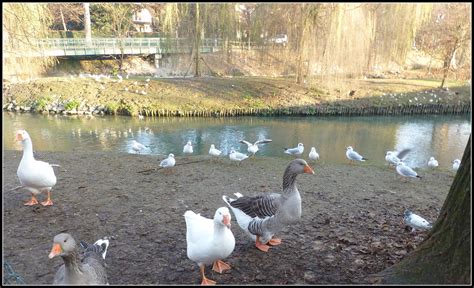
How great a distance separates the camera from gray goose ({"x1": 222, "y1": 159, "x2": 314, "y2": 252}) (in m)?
4.04

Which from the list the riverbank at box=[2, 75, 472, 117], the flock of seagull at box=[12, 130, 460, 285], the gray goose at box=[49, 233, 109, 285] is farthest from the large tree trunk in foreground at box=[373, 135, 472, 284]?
the riverbank at box=[2, 75, 472, 117]

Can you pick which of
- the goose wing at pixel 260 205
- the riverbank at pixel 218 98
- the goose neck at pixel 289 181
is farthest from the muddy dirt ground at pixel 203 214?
the riverbank at pixel 218 98

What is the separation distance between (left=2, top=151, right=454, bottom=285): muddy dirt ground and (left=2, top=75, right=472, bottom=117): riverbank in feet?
42.6

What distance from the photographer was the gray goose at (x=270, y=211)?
4.04 meters

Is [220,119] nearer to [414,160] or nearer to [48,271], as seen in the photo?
[414,160]

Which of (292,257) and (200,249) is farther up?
(200,249)

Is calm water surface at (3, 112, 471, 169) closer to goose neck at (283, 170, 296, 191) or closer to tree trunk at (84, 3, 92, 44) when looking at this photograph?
goose neck at (283, 170, 296, 191)

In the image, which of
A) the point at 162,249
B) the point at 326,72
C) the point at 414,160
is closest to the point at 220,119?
the point at 326,72

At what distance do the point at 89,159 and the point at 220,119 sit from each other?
12233 millimetres

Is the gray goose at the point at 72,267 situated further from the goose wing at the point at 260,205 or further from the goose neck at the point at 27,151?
the goose neck at the point at 27,151

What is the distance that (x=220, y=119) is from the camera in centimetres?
2053

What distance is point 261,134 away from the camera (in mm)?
16781

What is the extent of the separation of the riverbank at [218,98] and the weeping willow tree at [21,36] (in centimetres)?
912

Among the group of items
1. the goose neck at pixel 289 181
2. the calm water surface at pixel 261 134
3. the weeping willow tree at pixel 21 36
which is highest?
the weeping willow tree at pixel 21 36
